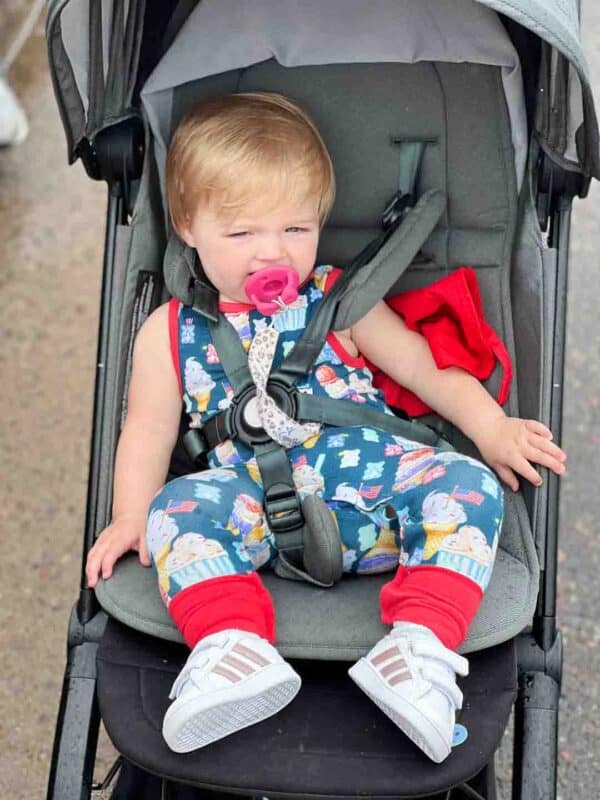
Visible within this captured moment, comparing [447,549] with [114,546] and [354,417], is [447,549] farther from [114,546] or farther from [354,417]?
[114,546]

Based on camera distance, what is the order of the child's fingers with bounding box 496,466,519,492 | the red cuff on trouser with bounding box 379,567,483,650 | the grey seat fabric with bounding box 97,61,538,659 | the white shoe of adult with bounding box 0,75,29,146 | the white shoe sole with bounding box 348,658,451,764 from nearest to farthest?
the white shoe sole with bounding box 348,658,451,764 → the red cuff on trouser with bounding box 379,567,483,650 → the child's fingers with bounding box 496,466,519,492 → the grey seat fabric with bounding box 97,61,538,659 → the white shoe of adult with bounding box 0,75,29,146

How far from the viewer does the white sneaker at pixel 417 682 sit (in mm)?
1510

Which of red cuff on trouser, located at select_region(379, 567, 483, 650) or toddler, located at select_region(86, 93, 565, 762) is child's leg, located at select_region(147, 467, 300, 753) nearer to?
toddler, located at select_region(86, 93, 565, 762)

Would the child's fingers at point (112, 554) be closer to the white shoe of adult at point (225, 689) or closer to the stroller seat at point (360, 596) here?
the stroller seat at point (360, 596)

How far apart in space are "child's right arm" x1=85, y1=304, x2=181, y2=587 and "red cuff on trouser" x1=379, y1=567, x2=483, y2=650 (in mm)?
398

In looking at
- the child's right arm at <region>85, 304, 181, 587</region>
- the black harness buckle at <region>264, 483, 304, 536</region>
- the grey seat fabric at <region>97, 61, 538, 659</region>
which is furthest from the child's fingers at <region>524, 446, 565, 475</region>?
the child's right arm at <region>85, 304, 181, 587</region>

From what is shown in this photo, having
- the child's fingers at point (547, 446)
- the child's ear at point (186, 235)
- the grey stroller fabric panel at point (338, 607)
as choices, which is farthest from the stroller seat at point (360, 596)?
the child's ear at point (186, 235)

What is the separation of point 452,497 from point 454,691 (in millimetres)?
301

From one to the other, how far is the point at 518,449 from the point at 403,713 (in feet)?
1.73

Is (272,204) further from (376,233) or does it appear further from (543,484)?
(543,484)

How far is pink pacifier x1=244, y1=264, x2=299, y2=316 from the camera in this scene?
6.32 feet

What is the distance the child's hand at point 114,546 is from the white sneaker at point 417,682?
1.41 feet

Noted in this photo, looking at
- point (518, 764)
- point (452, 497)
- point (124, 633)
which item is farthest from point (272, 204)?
point (518, 764)

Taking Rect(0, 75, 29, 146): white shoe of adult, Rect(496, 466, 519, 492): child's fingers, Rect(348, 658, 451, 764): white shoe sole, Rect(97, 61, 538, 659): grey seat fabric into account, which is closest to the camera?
Rect(348, 658, 451, 764): white shoe sole
